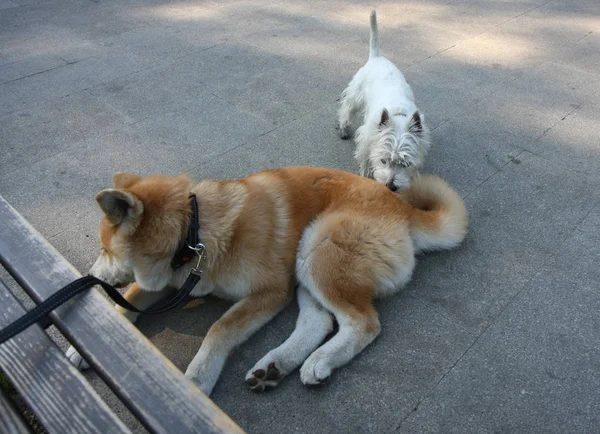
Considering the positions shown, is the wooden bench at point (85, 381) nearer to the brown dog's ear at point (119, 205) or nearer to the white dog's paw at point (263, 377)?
the brown dog's ear at point (119, 205)

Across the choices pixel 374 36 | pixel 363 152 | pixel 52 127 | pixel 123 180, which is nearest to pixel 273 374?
pixel 123 180

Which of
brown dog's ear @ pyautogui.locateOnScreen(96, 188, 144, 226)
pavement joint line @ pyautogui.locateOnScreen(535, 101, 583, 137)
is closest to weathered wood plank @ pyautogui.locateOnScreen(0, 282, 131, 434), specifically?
brown dog's ear @ pyautogui.locateOnScreen(96, 188, 144, 226)

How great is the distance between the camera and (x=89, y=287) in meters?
1.66

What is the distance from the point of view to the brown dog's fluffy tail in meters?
2.93

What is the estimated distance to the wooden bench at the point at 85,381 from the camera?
1321mm

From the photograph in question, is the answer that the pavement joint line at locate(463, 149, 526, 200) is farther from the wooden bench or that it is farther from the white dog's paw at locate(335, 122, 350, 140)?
the wooden bench

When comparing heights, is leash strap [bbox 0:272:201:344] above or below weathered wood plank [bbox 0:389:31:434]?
above

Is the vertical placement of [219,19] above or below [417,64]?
above

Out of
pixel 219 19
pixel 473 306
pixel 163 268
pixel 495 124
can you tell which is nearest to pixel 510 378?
pixel 473 306

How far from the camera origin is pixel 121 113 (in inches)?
186

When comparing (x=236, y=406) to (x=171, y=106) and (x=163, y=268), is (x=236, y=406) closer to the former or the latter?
(x=163, y=268)

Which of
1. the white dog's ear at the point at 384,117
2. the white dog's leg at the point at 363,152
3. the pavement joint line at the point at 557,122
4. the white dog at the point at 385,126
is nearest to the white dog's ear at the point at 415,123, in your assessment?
the white dog at the point at 385,126

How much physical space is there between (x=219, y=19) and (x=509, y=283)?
6.02 meters

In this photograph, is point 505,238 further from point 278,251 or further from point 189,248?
point 189,248
